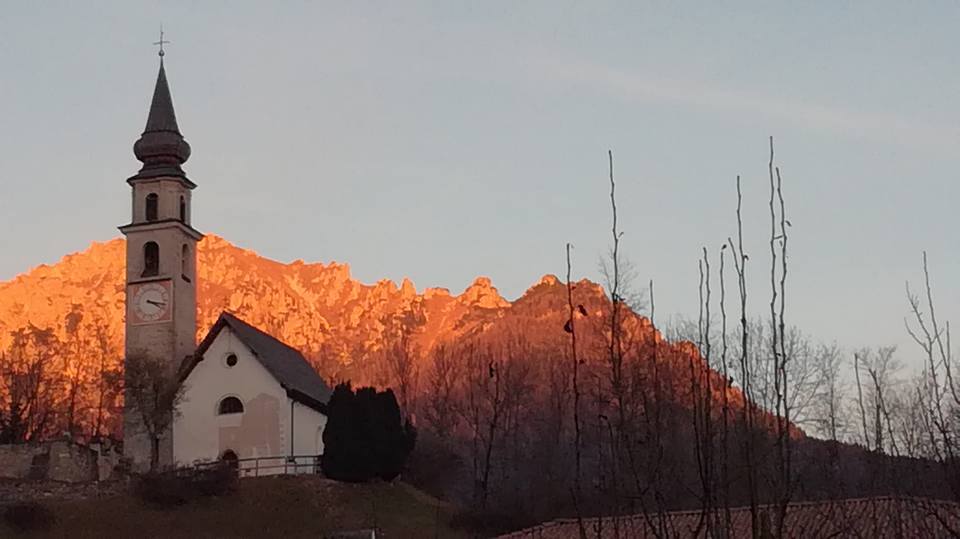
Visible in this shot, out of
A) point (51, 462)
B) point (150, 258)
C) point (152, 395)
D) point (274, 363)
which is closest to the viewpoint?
point (51, 462)

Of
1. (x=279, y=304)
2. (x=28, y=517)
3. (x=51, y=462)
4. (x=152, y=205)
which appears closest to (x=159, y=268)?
(x=152, y=205)

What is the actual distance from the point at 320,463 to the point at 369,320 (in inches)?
3543

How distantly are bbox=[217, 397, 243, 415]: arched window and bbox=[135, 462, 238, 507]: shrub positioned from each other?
6172 millimetres

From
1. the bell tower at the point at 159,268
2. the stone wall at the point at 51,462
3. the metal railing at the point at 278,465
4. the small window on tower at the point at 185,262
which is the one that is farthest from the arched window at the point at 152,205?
the metal railing at the point at 278,465

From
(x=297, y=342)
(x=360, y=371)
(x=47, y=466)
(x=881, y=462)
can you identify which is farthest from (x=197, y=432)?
(x=297, y=342)

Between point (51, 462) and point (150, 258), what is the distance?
9872 mm

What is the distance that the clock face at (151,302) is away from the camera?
48375mm

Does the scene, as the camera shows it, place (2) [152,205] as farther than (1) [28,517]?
Yes

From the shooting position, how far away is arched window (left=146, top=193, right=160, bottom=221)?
49.6 meters

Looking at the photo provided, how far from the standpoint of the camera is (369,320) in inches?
5256

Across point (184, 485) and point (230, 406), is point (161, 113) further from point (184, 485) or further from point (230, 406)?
point (184, 485)

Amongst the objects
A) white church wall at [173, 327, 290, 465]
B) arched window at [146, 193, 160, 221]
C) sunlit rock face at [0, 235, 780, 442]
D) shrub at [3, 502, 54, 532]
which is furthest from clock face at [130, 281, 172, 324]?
sunlit rock face at [0, 235, 780, 442]

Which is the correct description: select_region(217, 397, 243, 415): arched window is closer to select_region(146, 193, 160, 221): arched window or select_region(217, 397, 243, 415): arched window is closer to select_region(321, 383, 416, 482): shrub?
select_region(321, 383, 416, 482): shrub

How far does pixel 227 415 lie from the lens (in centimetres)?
4691
